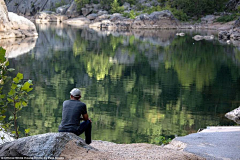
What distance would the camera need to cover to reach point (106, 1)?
9681 centimetres

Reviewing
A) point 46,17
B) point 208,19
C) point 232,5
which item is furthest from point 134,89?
point 232,5

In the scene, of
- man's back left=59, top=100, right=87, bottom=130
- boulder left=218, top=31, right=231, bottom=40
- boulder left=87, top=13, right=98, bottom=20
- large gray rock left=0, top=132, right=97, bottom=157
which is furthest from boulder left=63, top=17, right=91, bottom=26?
large gray rock left=0, top=132, right=97, bottom=157

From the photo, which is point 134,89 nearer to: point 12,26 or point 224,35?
point 12,26

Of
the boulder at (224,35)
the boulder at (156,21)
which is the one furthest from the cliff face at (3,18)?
the boulder at (156,21)

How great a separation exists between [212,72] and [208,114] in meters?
10.7

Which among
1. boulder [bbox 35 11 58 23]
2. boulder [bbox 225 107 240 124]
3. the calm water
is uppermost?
boulder [bbox 35 11 58 23]

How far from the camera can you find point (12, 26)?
43781 mm

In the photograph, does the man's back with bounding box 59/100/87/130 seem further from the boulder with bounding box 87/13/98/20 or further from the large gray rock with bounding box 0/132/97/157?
the boulder with bounding box 87/13/98/20

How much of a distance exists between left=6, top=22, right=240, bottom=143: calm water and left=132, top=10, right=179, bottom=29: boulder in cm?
4387

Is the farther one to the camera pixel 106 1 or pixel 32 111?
pixel 106 1

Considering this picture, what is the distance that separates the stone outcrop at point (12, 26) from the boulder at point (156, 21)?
33.6 meters

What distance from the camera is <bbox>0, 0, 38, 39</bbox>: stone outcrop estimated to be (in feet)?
135

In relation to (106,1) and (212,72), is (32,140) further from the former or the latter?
(106,1)

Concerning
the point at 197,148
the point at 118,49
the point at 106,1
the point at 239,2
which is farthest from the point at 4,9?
the point at 239,2
